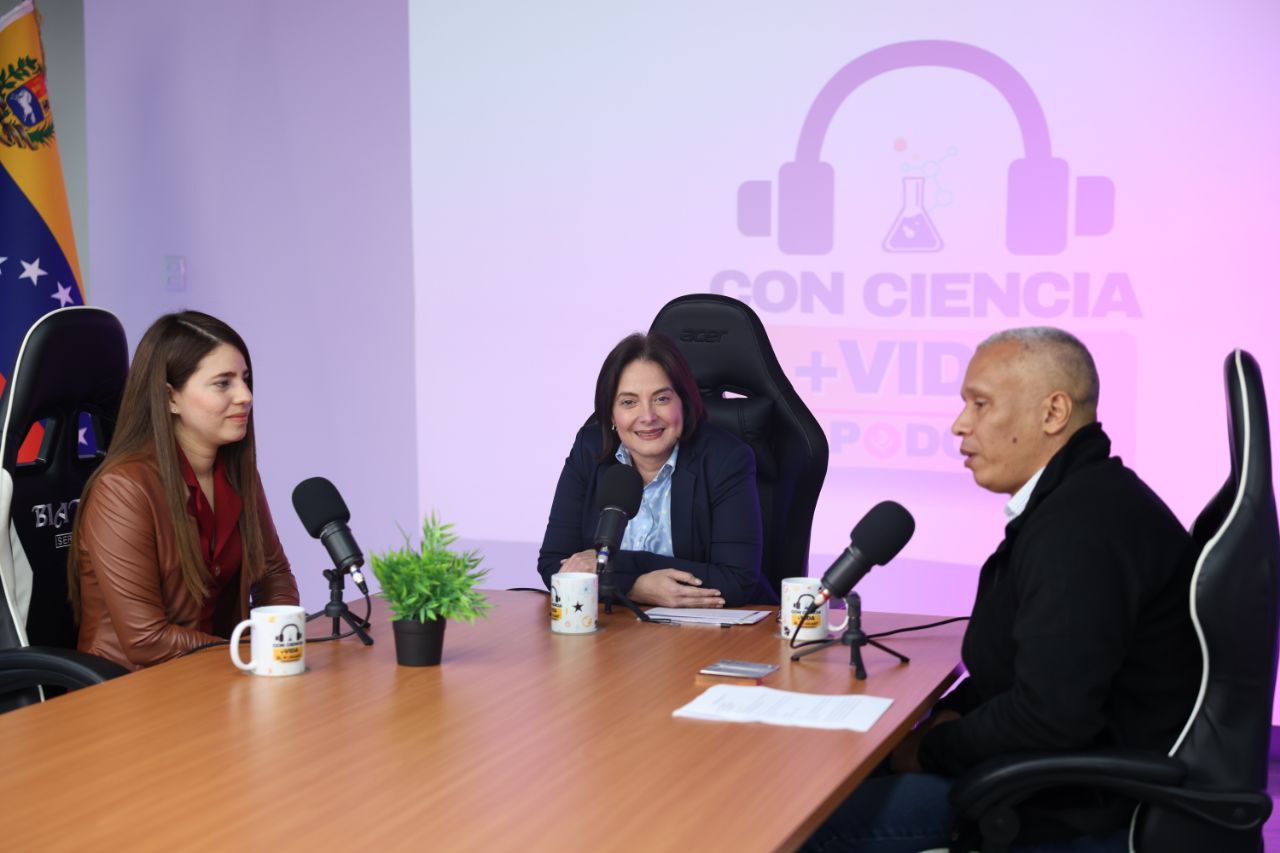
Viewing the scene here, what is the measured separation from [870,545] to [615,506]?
0.65 meters

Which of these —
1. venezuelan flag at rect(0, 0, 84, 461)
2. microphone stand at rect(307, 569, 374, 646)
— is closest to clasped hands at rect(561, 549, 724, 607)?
microphone stand at rect(307, 569, 374, 646)

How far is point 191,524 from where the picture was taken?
114 inches

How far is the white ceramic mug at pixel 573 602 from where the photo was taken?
274 centimetres

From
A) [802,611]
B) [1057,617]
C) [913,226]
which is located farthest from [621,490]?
[913,226]

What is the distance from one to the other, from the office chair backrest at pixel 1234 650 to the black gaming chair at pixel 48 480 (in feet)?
6.23

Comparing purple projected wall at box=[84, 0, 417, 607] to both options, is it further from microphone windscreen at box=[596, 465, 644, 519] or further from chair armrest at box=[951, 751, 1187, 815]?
chair armrest at box=[951, 751, 1187, 815]

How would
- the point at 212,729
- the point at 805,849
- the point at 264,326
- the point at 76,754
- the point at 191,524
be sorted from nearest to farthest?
the point at 76,754
the point at 212,729
the point at 805,849
the point at 191,524
the point at 264,326

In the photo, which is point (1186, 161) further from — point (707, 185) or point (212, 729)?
point (212, 729)

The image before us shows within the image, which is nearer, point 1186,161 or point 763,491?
point 763,491

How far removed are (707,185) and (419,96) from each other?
1.31 meters

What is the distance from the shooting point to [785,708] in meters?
2.13

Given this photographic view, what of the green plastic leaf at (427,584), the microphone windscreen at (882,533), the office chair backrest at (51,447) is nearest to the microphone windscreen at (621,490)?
the green plastic leaf at (427,584)

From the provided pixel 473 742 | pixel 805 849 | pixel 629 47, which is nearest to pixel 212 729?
pixel 473 742

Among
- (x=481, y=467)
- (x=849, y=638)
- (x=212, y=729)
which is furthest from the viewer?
(x=481, y=467)
